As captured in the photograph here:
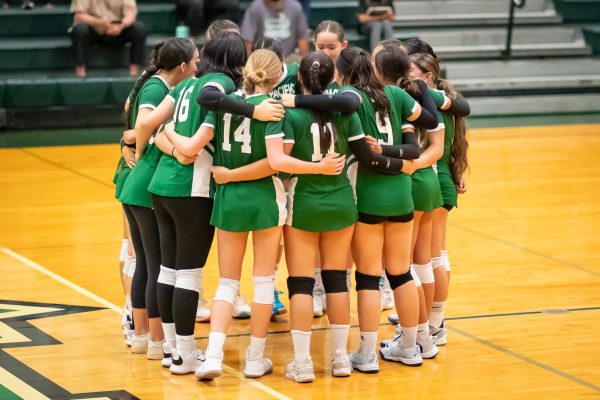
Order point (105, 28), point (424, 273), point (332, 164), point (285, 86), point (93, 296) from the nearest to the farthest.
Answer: point (332, 164)
point (424, 273)
point (285, 86)
point (93, 296)
point (105, 28)

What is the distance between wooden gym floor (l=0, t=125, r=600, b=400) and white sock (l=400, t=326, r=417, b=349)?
12 centimetres

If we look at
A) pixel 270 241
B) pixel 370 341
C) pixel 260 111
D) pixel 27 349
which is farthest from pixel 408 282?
pixel 27 349

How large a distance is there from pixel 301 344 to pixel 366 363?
37cm

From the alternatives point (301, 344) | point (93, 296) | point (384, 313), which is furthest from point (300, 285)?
point (93, 296)

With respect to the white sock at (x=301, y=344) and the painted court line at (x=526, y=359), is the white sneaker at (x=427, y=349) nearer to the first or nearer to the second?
the painted court line at (x=526, y=359)

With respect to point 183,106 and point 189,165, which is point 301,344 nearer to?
point 189,165

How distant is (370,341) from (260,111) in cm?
124

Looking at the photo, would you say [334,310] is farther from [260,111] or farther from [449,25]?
[449,25]

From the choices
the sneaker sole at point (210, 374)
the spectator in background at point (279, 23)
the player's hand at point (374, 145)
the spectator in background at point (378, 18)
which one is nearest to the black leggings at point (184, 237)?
the sneaker sole at point (210, 374)

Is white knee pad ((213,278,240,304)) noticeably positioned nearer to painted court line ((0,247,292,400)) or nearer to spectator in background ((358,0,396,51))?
painted court line ((0,247,292,400))

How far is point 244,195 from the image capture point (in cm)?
506

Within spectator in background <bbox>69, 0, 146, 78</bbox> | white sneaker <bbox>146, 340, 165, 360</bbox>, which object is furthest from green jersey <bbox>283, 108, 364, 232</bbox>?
spectator in background <bbox>69, 0, 146, 78</bbox>

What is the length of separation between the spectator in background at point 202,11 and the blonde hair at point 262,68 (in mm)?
8656

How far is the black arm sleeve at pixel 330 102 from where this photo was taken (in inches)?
196
